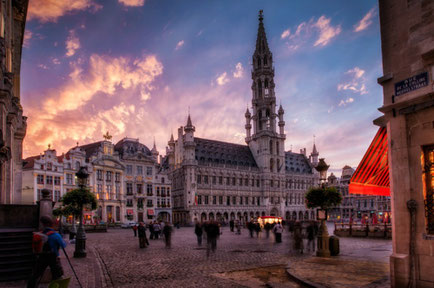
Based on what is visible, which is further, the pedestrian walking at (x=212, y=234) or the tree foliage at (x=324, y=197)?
the pedestrian walking at (x=212, y=234)

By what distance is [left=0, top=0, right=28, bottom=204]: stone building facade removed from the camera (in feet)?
43.2

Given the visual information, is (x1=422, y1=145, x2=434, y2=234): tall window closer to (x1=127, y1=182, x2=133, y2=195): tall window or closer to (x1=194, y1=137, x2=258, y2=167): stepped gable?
(x1=127, y1=182, x2=133, y2=195): tall window

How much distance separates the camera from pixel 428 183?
25.4 ft

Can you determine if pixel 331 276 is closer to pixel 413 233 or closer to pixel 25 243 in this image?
pixel 413 233

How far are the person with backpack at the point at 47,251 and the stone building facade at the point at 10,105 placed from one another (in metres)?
6.52

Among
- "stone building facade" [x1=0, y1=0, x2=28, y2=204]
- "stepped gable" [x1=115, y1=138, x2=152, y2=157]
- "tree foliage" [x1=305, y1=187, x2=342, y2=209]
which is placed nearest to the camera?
"stone building facade" [x1=0, y1=0, x2=28, y2=204]

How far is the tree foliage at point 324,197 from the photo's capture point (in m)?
16.4

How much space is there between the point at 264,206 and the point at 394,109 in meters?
76.8

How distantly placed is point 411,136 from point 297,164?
305 ft

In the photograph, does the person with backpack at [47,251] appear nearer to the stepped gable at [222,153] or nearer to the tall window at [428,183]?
the tall window at [428,183]

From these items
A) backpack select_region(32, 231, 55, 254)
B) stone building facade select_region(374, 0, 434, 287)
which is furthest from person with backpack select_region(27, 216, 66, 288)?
stone building facade select_region(374, 0, 434, 287)

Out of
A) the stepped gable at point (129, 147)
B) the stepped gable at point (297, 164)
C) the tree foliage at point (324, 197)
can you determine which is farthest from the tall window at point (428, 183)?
the stepped gable at point (297, 164)

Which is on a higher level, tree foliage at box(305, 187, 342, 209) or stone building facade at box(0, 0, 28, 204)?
stone building facade at box(0, 0, 28, 204)

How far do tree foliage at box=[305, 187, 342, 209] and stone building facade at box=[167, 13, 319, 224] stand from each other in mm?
54327
